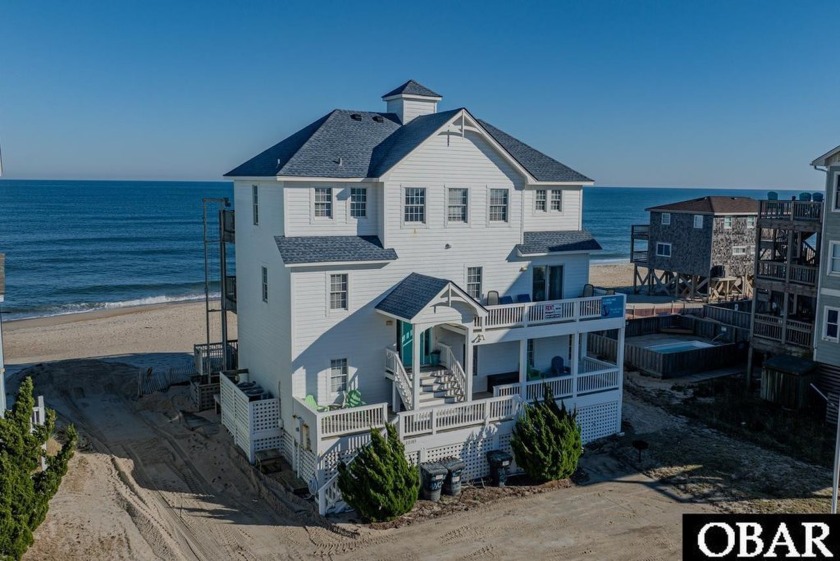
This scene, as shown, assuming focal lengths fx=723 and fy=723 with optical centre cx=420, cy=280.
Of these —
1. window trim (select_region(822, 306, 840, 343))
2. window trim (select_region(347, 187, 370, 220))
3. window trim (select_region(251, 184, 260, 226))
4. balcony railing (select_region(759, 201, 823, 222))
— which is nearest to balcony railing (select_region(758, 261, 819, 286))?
balcony railing (select_region(759, 201, 823, 222))

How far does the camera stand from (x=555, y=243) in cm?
2556

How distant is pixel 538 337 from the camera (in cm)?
2352

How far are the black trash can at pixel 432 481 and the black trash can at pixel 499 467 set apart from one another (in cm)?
171

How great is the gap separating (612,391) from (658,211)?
94.6ft

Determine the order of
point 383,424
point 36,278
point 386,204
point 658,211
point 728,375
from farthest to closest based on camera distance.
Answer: point 36,278, point 658,211, point 728,375, point 386,204, point 383,424

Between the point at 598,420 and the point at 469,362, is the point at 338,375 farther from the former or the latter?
the point at 598,420

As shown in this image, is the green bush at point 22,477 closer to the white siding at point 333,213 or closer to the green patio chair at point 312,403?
the green patio chair at point 312,403

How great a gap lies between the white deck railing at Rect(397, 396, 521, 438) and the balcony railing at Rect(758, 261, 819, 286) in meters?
14.3

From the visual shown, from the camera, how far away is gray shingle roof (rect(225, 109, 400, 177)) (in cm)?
2198

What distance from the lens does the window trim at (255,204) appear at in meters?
23.6

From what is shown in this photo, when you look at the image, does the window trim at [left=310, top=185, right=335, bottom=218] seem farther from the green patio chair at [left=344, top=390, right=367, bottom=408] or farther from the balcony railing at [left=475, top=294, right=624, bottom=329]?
the balcony railing at [left=475, top=294, right=624, bottom=329]

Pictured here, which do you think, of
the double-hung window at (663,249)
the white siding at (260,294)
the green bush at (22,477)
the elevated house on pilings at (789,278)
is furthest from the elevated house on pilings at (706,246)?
the green bush at (22,477)

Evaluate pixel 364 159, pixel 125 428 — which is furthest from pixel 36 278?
pixel 364 159

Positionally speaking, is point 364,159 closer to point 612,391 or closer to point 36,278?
point 612,391
